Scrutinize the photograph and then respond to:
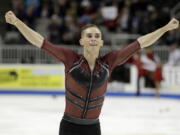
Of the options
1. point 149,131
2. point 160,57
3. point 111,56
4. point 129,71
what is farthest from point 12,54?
point 111,56

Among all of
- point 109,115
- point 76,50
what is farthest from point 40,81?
point 109,115

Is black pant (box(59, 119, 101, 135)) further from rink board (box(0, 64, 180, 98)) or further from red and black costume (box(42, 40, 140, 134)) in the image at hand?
rink board (box(0, 64, 180, 98))

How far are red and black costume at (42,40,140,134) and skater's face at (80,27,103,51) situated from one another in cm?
17

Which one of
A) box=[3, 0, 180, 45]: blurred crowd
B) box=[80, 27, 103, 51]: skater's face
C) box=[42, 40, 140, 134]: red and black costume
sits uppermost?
box=[3, 0, 180, 45]: blurred crowd

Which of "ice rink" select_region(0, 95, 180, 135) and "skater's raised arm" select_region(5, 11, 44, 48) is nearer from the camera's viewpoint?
"skater's raised arm" select_region(5, 11, 44, 48)

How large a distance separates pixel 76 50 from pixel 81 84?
1217 cm

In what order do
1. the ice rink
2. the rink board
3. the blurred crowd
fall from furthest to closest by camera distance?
1. the blurred crowd
2. the rink board
3. the ice rink

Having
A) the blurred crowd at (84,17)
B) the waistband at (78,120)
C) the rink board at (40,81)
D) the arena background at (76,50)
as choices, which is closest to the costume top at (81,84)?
the waistband at (78,120)

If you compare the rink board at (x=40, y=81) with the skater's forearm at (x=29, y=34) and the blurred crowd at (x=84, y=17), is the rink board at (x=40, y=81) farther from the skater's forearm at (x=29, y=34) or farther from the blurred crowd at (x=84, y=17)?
the skater's forearm at (x=29, y=34)

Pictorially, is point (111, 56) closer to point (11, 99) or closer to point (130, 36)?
point (11, 99)

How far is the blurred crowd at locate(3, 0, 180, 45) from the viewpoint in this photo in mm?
17797

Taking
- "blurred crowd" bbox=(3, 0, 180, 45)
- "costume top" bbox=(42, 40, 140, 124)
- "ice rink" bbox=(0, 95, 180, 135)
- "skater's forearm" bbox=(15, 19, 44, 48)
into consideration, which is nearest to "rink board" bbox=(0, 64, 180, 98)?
"ice rink" bbox=(0, 95, 180, 135)

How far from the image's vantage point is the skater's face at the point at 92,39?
4.26 m

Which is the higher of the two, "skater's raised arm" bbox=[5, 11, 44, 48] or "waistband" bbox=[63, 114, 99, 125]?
"skater's raised arm" bbox=[5, 11, 44, 48]
